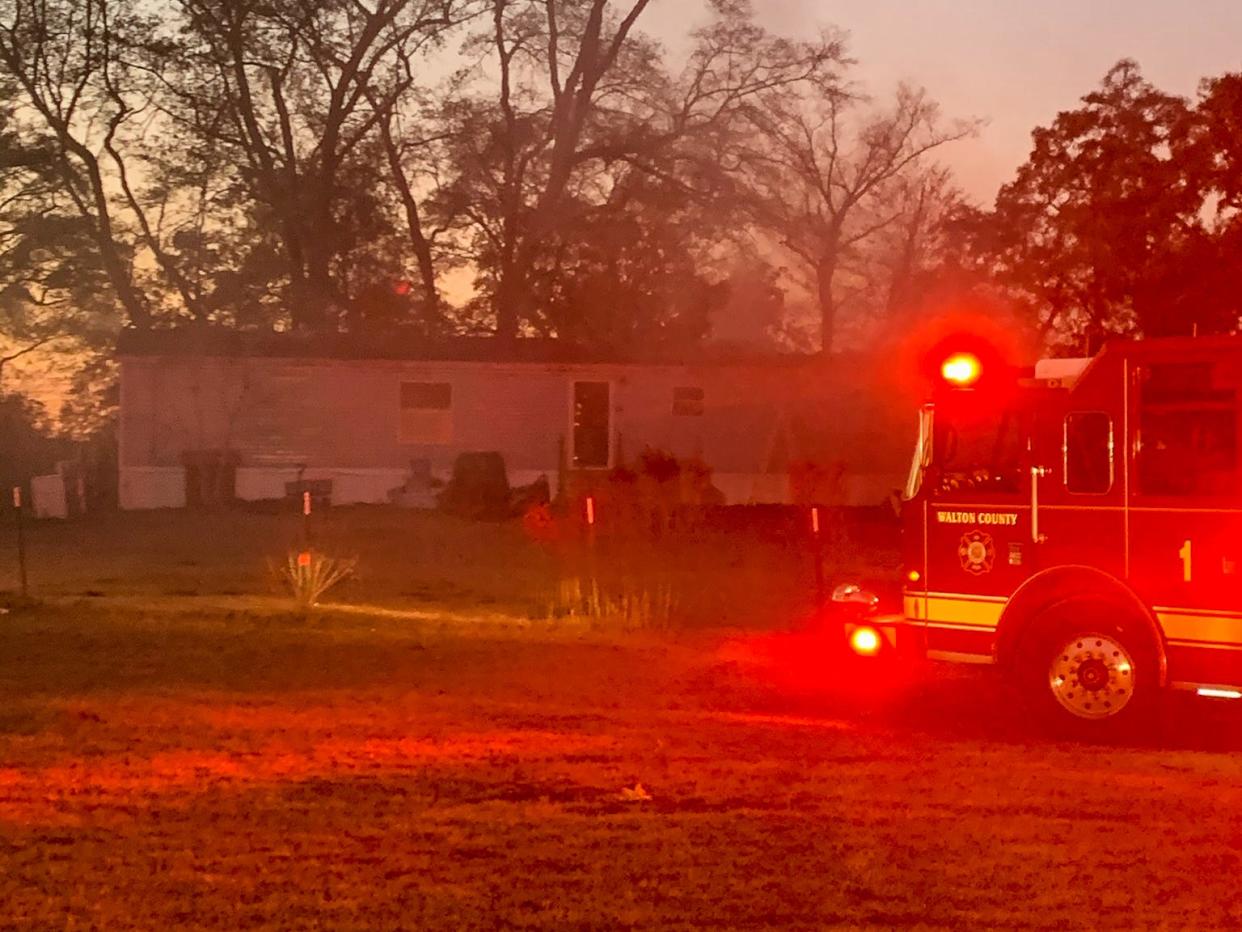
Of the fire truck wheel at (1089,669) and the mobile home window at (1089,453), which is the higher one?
the mobile home window at (1089,453)

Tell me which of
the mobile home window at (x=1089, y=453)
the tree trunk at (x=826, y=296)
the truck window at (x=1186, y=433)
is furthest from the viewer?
the tree trunk at (x=826, y=296)

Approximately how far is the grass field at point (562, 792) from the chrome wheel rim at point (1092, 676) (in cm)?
47

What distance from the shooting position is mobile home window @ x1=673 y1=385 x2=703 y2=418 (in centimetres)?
2831

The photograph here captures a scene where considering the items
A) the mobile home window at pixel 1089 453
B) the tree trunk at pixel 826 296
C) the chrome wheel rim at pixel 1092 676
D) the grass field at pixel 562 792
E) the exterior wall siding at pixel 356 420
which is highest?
the tree trunk at pixel 826 296

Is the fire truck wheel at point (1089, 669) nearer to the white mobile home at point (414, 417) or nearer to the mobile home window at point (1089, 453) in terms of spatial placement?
the mobile home window at point (1089, 453)

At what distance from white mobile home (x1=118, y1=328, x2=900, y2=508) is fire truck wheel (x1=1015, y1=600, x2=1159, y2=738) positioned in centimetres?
1882

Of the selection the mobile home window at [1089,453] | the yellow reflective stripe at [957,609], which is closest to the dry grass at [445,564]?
the yellow reflective stripe at [957,609]

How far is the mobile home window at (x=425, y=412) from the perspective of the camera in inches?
1107

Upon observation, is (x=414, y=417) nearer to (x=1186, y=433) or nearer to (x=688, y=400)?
(x=688, y=400)

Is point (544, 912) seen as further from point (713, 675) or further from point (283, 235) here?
point (283, 235)

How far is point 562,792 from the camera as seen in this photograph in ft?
23.3

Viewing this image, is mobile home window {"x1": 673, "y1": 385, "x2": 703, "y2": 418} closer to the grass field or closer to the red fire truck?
the grass field

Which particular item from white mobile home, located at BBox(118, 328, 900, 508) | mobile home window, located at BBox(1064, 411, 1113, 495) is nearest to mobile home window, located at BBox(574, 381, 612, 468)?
white mobile home, located at BBox(118, 328, 900, 508)

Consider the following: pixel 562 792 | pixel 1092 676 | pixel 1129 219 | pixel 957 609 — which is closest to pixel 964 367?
pixel 957 609
